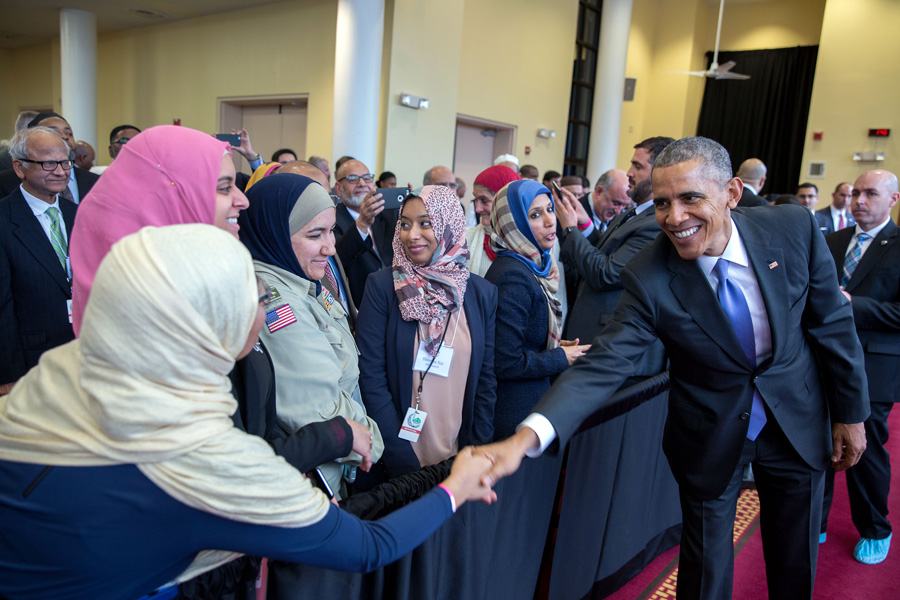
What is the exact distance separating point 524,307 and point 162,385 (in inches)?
59.1

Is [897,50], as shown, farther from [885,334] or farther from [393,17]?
[885,334]

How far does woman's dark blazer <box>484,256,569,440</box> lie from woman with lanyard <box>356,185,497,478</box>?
0.29 ft

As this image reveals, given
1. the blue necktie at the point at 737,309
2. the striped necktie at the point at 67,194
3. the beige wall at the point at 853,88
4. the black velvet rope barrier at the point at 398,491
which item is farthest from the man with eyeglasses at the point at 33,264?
the beige wall at the point at 853,88

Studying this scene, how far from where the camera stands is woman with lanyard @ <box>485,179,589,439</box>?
7.00ft

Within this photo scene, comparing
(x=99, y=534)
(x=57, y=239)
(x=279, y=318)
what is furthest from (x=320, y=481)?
(x=57, y=239)

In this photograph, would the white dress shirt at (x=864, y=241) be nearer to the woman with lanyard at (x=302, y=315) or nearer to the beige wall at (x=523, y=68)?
the woman with lanyard at (x=302, y=315)

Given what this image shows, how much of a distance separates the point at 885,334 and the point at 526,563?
2134 millimetres

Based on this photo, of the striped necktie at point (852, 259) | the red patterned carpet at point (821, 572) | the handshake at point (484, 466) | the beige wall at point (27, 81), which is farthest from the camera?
the beige wall at point (27, 81)

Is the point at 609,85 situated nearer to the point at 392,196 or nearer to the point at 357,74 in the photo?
the point at 357,74

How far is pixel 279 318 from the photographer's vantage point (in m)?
1.45

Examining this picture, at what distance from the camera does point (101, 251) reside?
114cm

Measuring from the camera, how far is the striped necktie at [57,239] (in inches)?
101

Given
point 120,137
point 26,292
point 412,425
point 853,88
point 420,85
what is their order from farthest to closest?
point 853,88
point 420,85
point 120,137
point 26,292
point 412,425

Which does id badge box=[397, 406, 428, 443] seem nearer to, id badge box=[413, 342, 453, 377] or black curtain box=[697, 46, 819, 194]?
id badge box=[413, 342, 453, 377]
